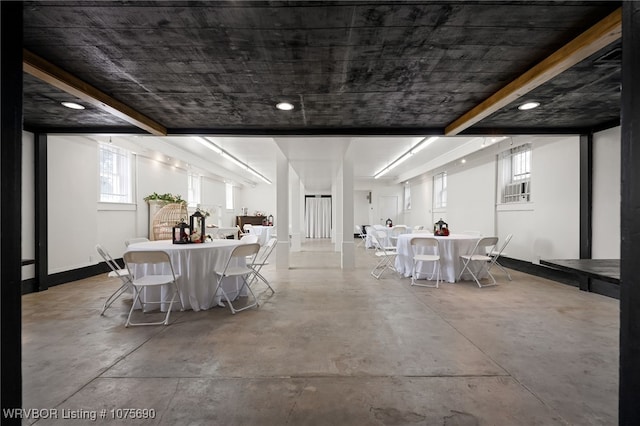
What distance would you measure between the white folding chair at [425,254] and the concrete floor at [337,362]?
3.00 feet

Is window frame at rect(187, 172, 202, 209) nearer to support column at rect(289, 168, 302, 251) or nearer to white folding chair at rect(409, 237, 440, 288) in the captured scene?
support column at rect(289, 168, 302, 251)

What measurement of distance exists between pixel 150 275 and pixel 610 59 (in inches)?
194

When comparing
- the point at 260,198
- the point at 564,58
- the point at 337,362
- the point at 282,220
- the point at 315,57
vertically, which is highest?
the point at 315,57

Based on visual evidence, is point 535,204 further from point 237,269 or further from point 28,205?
point 28,205

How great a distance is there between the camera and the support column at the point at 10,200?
3.63 feet

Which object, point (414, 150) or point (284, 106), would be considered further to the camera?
point (414, 150)

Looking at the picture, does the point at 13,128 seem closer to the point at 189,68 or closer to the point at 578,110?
the point at 189,68

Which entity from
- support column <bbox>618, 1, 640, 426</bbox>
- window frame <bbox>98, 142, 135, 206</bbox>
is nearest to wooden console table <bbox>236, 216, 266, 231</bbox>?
window frame <bbox>98, 142, 135, 206</bbox>

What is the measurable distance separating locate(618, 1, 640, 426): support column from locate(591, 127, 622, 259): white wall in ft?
13.8

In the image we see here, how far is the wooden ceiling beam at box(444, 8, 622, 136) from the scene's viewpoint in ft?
6.21

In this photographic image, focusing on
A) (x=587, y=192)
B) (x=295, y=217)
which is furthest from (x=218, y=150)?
(x=587, y=192)

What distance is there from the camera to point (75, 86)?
8.98 feet

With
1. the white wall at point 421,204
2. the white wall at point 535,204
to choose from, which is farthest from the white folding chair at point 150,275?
the white wall at point 421,204

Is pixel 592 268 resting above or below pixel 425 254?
above
